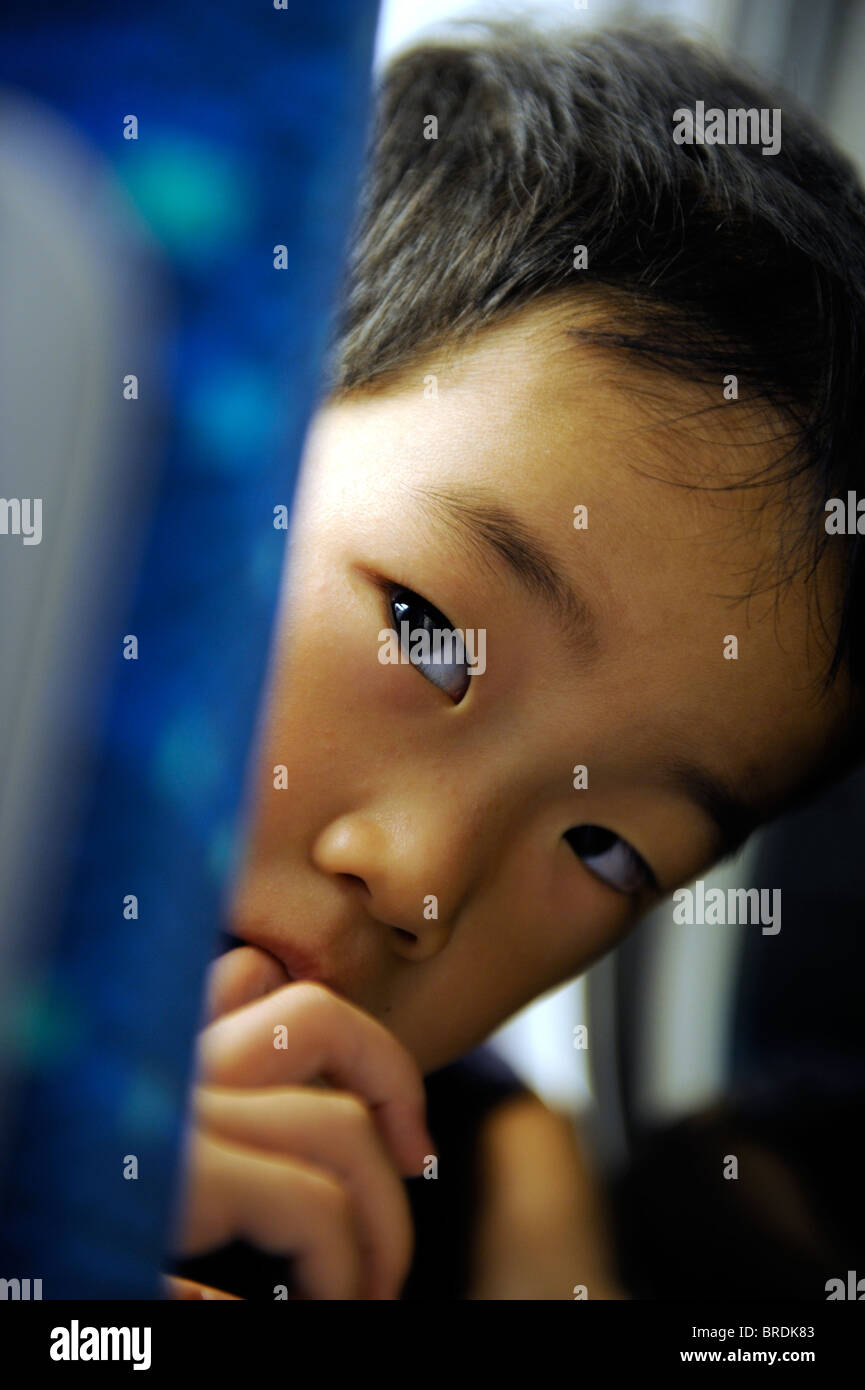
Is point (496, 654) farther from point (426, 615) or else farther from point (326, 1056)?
point (326, 1056)

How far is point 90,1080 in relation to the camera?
0.92 ft

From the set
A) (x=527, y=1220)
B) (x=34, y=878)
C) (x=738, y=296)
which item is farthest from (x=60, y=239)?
(x=527, y=1220)

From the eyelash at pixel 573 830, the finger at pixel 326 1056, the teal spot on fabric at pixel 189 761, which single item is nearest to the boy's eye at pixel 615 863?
the eyelash at pixel 573 830

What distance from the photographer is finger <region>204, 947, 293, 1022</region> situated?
0.38 m

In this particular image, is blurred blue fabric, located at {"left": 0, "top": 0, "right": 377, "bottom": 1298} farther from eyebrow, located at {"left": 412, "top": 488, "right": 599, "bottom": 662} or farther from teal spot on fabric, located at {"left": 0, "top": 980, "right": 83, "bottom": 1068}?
eyebrow, located at {"left": 412, "top": 488, "right": 599, "bottom": 662}

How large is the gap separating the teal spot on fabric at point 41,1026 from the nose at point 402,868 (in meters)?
0.15

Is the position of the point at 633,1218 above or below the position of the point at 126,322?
below

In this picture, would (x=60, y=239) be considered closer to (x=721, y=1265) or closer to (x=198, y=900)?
(x=198, y=900)

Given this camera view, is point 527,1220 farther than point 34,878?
Yes

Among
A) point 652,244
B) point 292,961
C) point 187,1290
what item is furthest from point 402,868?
point 652,244

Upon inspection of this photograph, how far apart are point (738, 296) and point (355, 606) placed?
0.20m

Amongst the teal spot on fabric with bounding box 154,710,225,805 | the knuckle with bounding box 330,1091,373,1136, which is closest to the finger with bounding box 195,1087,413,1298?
the knuckle with bounding box 330,1091,373,1136

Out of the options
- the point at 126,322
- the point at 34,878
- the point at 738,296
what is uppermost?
the point at 738,296

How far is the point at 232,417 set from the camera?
29 cm
